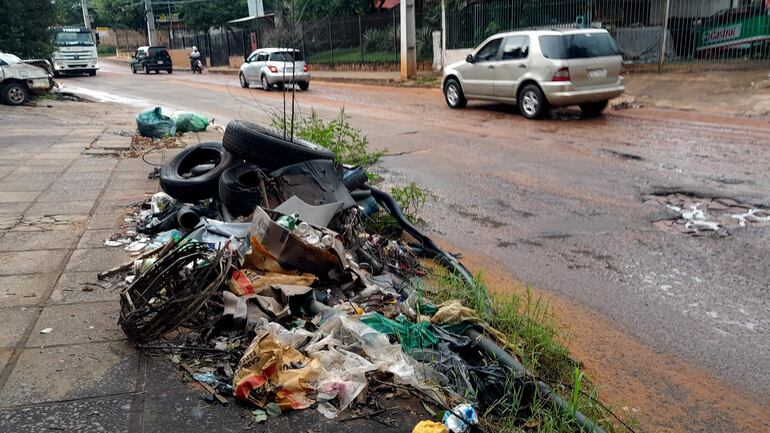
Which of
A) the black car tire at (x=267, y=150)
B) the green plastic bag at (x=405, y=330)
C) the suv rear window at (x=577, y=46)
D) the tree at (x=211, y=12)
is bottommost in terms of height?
the green plastic bag at (x=405, y=330)

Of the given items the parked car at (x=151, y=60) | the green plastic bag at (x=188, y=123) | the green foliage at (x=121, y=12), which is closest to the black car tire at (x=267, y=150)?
the green plastic bag at (x=188, y=123)

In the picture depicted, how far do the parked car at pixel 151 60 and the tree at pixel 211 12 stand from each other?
35.0 feet

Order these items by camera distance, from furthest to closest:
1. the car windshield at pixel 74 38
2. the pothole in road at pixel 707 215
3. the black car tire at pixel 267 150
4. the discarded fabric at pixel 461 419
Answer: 1. the car windshield at pixel 74 38
2. the pothole in road at pixel 707 215
3. the black car tire at pixel 267 150
4. the discarded fabric at pixel 461 419

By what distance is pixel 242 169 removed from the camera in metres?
6.07

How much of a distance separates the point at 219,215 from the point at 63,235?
1339 mm

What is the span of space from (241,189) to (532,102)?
1011 centimetres

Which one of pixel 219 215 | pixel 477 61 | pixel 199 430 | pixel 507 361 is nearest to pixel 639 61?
pixel 477 61

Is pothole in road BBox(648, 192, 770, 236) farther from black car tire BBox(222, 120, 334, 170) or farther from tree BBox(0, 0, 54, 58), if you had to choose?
tree BBox(0, 0, 54, 58)

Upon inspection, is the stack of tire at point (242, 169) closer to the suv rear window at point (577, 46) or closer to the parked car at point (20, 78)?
the suv rear window at point (577, 46)

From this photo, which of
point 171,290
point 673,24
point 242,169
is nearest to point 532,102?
point 673,24

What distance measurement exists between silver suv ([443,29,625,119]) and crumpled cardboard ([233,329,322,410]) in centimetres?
1188

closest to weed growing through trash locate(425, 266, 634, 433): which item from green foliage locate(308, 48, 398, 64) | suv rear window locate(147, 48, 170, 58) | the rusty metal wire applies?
the rusty metal wire

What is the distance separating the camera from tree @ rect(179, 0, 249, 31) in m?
52.8

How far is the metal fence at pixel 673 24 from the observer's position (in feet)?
59.9
